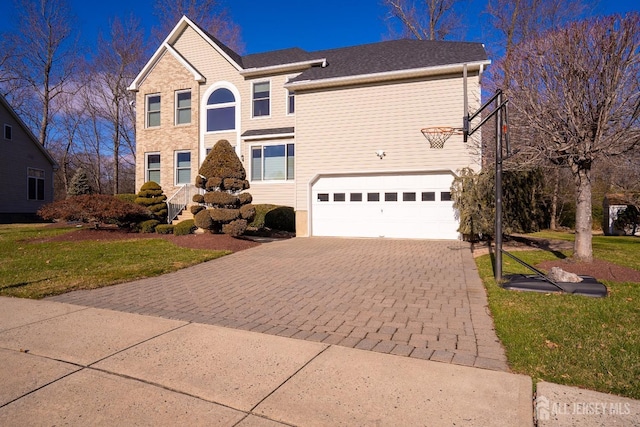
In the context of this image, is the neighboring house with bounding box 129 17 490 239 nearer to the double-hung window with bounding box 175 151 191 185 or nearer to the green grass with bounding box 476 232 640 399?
the double-hung window with bounding box 175 151 191 185

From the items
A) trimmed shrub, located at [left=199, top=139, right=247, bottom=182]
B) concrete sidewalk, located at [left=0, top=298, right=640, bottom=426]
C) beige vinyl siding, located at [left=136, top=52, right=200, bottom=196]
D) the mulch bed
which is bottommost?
concrete sidewalk, located at [left=0, top=298, right=640, bottom=426]

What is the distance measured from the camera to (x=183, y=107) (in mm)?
20188

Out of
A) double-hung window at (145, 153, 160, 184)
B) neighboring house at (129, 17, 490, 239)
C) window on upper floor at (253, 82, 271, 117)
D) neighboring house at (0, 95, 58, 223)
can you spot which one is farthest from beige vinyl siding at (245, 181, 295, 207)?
neighboring house at (0, 95, 58, 223)

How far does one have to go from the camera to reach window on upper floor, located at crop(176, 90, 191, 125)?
790 inches

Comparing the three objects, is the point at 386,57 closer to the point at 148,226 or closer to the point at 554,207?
the point at 148,226

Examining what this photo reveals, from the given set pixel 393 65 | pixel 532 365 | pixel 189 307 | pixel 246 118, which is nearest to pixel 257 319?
pixel 189 307

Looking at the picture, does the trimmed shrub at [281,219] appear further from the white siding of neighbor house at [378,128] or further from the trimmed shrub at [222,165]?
the trimmed shrub at [222,165]

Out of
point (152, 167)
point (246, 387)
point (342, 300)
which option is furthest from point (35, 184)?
point (246, 387)

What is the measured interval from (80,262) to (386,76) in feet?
37.9

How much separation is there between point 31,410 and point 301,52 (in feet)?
65.4

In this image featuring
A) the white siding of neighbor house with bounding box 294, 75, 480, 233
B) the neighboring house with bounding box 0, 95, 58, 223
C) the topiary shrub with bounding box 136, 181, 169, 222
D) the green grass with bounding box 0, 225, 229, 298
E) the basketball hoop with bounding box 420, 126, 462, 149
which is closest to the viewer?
the green grass with bounding box 0, 225, 229, 298

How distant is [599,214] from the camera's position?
23766mm

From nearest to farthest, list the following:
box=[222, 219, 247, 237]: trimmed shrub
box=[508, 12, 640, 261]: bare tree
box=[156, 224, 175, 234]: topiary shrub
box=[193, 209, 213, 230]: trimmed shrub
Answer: box=[508, 12, 640, 261]: bare tree
box=[222, 219, 247, 237]: trimmed shrub
box=[193, 209, 213, 230]: trimmed shrub
box=[156, 224, 175, 234]: topiary shrub

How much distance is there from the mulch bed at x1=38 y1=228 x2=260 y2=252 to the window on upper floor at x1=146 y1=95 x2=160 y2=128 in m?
7.68
